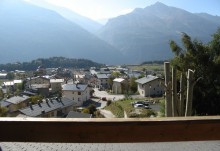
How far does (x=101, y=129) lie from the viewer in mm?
1858

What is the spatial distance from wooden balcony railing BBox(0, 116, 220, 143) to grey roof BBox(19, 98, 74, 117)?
32.2 meters

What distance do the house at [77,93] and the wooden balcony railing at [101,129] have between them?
49543 mm

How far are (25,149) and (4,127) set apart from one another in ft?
1.98

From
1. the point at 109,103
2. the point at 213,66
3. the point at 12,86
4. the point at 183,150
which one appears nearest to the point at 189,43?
the point at 213,66

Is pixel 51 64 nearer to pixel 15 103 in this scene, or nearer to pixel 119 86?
pixel 119 86

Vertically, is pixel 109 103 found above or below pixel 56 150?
below

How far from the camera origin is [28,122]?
73.2 inches

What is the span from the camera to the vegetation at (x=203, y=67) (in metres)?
13.3

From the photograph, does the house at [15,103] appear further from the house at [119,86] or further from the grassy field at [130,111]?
the house at [119,86]

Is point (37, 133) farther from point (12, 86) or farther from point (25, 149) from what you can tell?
point (12, 86)

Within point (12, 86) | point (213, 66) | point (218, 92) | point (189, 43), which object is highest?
point (189, 43)

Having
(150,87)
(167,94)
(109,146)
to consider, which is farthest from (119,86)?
(109,146)

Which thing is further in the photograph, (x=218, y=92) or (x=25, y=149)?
(x=218, y=92)

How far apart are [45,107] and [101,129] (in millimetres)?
36286
